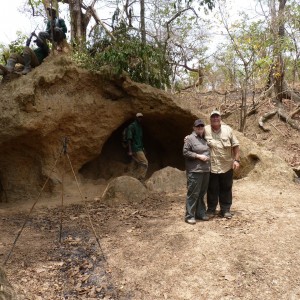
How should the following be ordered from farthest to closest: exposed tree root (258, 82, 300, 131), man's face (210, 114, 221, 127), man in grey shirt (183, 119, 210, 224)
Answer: exposed tree root (258, 82, 300, 131) → man's face (210, 114, 221, 127) → man in grey shirt (183, 119, 210, 224)

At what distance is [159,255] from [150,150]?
247 inches

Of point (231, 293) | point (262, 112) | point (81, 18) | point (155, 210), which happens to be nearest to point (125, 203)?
point (155, 210)

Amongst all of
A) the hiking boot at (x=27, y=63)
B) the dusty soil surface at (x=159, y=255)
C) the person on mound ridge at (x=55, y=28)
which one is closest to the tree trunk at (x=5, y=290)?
the dusty soil surface at (x=159, y=255)

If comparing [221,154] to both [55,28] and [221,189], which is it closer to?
[221,189]

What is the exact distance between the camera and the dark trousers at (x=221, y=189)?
566 cm

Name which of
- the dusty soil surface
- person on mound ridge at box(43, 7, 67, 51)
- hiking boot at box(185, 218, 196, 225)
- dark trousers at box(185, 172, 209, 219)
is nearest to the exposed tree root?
the dusty soil surface

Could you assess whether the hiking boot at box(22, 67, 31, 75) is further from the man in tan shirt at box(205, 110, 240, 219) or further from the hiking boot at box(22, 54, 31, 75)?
the man in tan shirt at box(205, 110, 240, 219)

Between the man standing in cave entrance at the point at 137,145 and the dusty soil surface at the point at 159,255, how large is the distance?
8.53ft

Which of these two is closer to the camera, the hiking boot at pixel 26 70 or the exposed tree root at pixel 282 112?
the hiking boot at pixel 26 70

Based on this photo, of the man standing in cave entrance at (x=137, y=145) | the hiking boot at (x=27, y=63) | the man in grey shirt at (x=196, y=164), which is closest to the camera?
the man in grey shirt at (x=196, y=164)

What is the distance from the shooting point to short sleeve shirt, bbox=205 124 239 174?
5539mm

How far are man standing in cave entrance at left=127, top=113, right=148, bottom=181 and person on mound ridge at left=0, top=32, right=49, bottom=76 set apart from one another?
2777 millimetres

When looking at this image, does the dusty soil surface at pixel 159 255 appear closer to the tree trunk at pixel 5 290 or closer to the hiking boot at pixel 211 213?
the hiking boot at pixel 211 213

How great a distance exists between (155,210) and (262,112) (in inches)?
387
